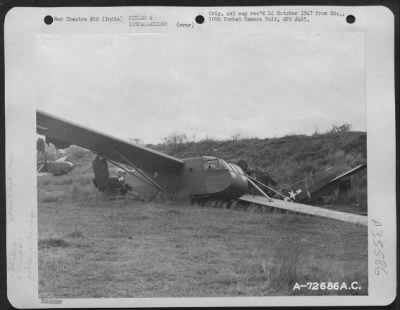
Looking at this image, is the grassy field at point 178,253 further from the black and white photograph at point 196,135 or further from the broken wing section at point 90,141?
the broken wing section at point 90,141

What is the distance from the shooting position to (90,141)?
1.47 metres

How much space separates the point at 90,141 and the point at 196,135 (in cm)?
41

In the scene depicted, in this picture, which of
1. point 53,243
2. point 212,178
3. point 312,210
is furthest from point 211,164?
point 53,243

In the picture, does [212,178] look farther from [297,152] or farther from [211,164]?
[297,152]

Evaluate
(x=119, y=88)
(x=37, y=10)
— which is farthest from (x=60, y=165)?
(x=37, y=10)

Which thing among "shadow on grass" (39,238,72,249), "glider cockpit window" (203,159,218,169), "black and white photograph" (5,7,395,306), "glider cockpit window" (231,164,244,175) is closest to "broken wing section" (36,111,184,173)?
"black and white photograph" (5,7,395,306)

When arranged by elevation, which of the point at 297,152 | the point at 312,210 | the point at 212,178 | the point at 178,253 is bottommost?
the point at 178,253

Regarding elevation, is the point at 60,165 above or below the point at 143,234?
above

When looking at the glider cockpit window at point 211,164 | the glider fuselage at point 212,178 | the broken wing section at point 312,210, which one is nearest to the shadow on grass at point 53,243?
the glider fuselage at point 212,178

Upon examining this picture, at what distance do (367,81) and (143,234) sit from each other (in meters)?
1.05

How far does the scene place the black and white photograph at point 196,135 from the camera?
146 centimetres

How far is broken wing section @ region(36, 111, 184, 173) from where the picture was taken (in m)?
1.47

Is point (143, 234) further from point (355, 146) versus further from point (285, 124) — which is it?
point (355, 146)

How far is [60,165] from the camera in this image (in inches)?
57.7
